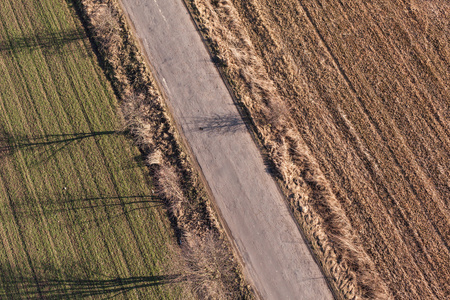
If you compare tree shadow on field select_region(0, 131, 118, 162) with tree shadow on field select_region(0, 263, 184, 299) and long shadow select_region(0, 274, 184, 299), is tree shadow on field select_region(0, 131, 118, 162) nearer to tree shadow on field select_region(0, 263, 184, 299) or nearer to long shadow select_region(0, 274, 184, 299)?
tree shadow on field select_region(0, 263, 184, 299)

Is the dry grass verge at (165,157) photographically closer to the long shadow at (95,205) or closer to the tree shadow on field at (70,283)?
the long shadow at (95,205)

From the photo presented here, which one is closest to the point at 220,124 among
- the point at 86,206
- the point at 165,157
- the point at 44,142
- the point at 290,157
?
the point at 165,157

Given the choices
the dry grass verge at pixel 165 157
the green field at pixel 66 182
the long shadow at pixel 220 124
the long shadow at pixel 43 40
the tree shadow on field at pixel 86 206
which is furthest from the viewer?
the long shadow at pixel 43 40

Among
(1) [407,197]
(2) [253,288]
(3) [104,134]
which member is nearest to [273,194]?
(2) [253,288]

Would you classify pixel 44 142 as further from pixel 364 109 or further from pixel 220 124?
pixel 364 109

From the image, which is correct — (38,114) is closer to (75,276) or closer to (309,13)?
(75,276)

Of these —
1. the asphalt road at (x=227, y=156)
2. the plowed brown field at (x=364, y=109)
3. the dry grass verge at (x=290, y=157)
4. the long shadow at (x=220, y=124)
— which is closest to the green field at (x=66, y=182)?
the asphalt road at (x=227, y=156)

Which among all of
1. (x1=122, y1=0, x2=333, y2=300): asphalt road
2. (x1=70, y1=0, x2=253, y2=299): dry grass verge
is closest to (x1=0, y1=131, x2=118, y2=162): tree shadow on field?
(x1=70, y1=0, x2=253, y2=299): dry grass verge
